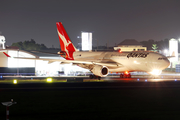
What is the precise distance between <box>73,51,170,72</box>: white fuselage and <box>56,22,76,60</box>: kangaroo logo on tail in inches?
256

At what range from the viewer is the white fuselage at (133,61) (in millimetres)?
45688

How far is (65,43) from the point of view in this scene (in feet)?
195

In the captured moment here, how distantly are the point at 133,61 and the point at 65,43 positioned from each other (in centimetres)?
1677

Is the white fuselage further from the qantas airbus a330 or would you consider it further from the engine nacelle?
the engine nacelle

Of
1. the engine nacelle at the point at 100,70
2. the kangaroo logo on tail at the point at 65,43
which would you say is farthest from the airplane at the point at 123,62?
the kangaroo logo on tail at the point at 65,43

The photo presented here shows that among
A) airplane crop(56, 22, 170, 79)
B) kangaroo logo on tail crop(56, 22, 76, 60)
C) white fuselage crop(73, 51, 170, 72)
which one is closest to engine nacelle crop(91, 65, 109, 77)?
airplane crop(56, 22, 170, 79)

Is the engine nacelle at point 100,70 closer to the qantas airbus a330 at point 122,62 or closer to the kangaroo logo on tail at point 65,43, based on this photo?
the qantas airbus a330 at point 122,62

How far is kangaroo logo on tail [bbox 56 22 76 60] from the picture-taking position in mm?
59156

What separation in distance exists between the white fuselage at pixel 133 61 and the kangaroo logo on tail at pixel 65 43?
21.3 feet

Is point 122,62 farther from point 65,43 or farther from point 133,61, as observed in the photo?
point 65,43

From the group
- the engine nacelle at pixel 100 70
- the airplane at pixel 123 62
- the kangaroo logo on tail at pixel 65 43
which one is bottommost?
the engine nacelle at pixel 100 70

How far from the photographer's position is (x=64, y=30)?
60.0 metres

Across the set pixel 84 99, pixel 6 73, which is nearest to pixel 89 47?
pixel 6 73

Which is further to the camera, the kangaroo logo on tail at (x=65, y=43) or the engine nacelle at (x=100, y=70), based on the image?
the kangaroo logo on tail at (x=65, y=43)
